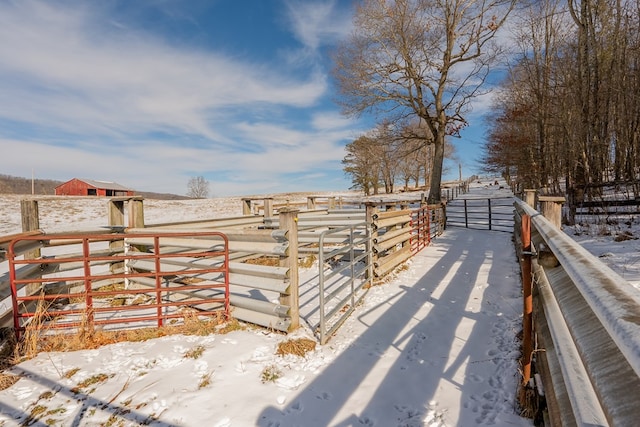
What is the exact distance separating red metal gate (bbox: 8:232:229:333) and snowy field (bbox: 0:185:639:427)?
65 cm

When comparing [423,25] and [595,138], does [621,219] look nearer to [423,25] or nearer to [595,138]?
[595,138]

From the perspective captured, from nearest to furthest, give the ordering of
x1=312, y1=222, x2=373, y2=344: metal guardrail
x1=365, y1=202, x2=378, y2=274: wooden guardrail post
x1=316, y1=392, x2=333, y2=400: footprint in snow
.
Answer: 1. x1=316, y1=392, x2=333, y2=400: footprint in snow
2. x1=312, y1=222, x2=373, y2=344: metal guardrail
3. x1=365, y1=202, x2=378, y2=274: wooden guardrail post

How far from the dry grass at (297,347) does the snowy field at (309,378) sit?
3.0 inches

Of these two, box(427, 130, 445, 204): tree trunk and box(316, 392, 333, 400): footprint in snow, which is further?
box(427, 130, 445, 204): tree trunk

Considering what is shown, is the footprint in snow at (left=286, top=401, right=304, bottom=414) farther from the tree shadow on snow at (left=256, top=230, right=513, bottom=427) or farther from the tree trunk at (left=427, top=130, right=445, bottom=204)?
the tree trunk at (left=427, top=130, right=445, bottom=204)

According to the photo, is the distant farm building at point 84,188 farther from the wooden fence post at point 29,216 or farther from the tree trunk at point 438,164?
the tree trunk at point 438,164

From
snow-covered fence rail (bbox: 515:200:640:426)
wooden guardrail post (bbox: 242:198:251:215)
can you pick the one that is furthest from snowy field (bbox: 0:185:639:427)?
wooden guardrail post (bbox: 242:198:251:215)

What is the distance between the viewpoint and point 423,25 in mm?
14234

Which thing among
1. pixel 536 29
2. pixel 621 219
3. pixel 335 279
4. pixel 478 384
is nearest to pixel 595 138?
pixel 621 219

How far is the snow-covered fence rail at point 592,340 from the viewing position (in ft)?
2.35

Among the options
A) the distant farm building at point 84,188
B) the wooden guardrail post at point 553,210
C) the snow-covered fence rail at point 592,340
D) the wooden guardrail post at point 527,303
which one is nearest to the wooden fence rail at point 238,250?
the wooden guardrail post at point 527,303

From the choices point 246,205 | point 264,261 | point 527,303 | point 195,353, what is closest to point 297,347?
point 195,353

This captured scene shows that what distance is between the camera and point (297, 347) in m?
3.81

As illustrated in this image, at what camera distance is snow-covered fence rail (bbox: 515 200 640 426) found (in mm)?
715
